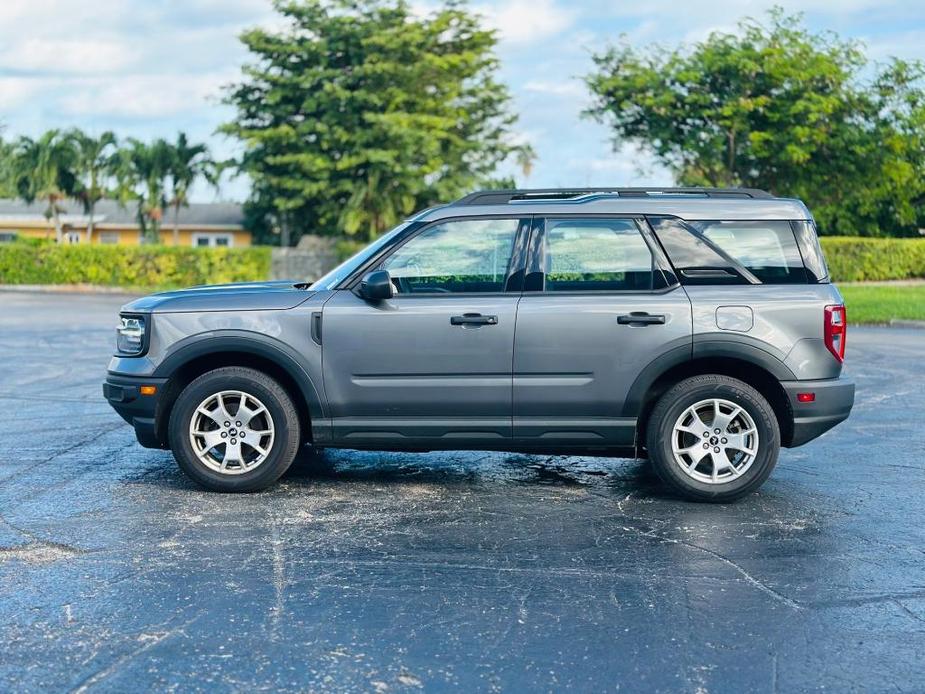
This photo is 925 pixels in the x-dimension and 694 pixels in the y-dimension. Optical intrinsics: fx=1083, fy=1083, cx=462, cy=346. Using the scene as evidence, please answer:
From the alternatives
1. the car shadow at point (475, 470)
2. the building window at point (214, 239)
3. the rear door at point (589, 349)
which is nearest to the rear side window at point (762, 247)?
the rear door at point (589, 349)

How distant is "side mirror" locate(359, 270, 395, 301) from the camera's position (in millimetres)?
6520

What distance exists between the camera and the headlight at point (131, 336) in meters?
6.89

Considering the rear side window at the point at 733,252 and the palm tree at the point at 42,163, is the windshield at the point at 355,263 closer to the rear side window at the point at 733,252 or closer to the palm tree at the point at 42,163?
the rear side window at the point at 733,252

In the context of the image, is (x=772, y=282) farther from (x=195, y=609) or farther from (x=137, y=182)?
(x=137, y=182)

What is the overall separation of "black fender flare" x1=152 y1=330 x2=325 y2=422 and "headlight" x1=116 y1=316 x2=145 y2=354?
23 centimetres

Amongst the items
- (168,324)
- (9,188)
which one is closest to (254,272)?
(9,188)

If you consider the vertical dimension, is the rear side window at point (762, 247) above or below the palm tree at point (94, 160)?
below

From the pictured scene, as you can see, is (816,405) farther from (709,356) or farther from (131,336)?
(131,336)

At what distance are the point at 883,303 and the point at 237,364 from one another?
2159 centimetres

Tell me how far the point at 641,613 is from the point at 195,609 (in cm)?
188

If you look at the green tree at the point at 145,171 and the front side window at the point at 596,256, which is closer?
the front side window at the point at 596,256

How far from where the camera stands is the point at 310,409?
6715mm

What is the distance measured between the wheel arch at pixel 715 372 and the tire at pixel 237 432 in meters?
2.13

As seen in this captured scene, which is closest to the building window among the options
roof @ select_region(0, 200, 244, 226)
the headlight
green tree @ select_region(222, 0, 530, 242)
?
roof @ select_region(0, 200, 244, 226)
